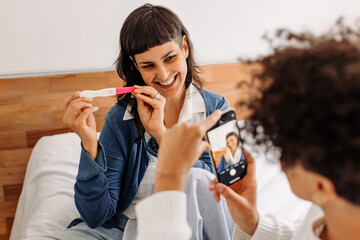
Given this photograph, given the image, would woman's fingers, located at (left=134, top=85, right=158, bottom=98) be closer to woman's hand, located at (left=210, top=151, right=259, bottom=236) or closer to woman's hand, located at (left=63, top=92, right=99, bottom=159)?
woman's hand, located at (left=63, top=92, right=99, bottom=159)

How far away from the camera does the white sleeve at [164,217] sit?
0.59m

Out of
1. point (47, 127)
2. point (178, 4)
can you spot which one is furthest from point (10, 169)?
point (178, 4)

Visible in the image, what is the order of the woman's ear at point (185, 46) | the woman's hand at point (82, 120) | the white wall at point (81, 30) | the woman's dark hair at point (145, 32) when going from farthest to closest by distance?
the white wall at point (81, 30)
the woman's ear at point (185, 46)
the woman's dark hair at point (145, 32)
the woman's hand at point (82, 120)

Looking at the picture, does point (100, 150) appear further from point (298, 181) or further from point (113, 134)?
point (298, 181)

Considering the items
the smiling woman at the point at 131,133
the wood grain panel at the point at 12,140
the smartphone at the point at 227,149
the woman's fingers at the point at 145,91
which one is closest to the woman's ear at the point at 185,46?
the smiling woman at the point at 131,133

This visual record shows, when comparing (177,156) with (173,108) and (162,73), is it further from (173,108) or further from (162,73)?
(173,108)

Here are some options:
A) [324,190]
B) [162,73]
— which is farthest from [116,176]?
[324,190]

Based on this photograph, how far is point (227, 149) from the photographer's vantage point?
79 cm

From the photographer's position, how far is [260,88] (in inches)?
24.0

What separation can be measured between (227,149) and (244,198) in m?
0.11

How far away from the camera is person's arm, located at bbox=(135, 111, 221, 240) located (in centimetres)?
59

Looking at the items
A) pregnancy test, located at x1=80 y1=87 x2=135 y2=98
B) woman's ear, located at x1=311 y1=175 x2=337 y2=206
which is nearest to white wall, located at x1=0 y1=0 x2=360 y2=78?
pregnancy test, located at x1=80 y1=87 x2=135 y2=98

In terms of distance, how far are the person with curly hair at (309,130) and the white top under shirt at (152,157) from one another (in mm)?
454

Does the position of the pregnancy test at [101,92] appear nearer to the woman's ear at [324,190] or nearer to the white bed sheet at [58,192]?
the white bed sheet at [58,192]
